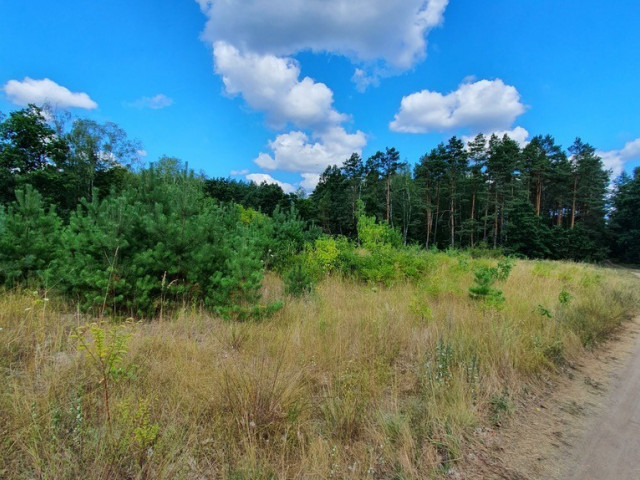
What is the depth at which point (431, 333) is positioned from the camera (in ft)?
13.4

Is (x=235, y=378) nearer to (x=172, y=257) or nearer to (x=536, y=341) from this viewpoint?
(x=172, y=257)

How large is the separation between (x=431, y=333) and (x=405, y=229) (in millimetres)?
41974

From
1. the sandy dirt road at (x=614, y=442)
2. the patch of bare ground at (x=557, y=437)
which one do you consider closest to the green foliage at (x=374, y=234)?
the patch of bare ground at (x=557, y=437)

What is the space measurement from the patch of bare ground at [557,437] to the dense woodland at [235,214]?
3382 mm

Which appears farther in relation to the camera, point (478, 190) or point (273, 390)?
point (478, 190)

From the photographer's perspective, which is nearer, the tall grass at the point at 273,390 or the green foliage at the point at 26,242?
the tall grass at the point at 273,390

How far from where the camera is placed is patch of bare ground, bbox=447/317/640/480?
2156 mm

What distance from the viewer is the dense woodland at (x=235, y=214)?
4621mm

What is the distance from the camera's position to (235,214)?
9.58m

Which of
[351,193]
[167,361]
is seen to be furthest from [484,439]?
[351,193]

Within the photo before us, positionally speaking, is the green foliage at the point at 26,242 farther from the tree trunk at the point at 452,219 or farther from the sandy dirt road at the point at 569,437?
the tree trunk at the point at 452,219

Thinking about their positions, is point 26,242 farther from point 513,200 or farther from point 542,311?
point 513,200

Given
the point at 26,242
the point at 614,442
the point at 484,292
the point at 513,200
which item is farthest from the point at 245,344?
the point at 513,200

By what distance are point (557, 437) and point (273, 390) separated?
250 centimetres
